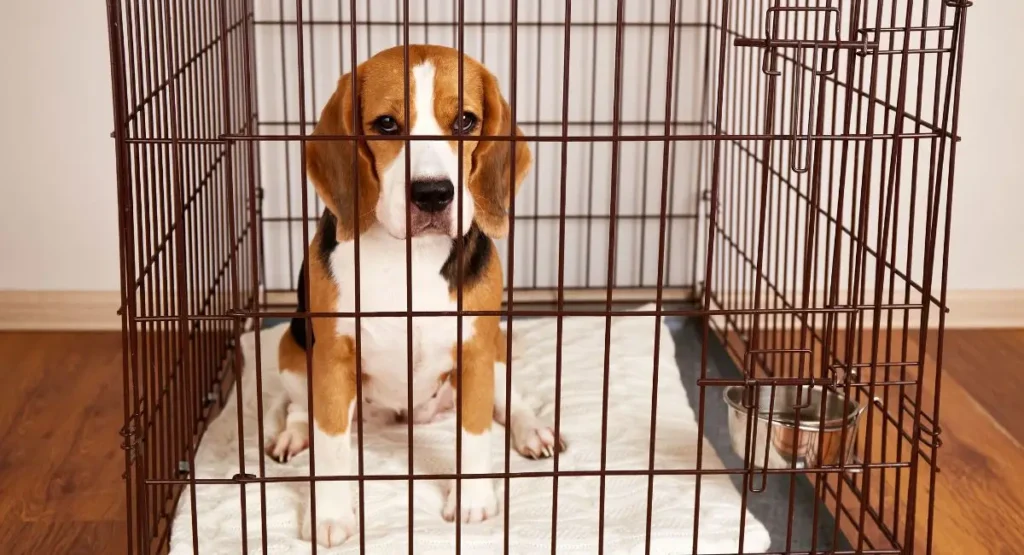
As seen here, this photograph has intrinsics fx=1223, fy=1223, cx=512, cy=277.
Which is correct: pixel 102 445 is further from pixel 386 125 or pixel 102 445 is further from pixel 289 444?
pixel 386 125

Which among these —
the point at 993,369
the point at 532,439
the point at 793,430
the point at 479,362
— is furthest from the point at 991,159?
the point at 479,362

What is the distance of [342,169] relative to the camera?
2150 millimetres

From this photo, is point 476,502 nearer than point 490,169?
No

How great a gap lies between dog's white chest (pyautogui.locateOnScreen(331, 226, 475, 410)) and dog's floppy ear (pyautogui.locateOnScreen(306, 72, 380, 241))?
0.07m

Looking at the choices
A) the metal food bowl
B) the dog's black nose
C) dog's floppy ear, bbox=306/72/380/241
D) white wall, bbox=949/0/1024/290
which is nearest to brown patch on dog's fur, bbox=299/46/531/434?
dog's floppy ear, bbox=306/72/380/241

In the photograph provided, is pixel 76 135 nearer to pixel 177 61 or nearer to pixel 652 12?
pixel 177 61

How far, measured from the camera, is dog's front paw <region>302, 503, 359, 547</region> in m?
2.30

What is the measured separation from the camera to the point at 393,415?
2859 mm

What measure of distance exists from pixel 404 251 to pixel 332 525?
54 centimetres

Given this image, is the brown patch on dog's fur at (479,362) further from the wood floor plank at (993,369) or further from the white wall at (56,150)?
the white wall at (56,150)

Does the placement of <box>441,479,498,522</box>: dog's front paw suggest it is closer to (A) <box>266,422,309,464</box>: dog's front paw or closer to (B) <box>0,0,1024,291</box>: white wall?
(A) <box>266,422,309,464</box>: dog's front paw

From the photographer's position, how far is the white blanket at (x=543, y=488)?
7.68ft

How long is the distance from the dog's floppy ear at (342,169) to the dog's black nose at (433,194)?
0.43 feet

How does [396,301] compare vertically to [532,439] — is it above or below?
above
